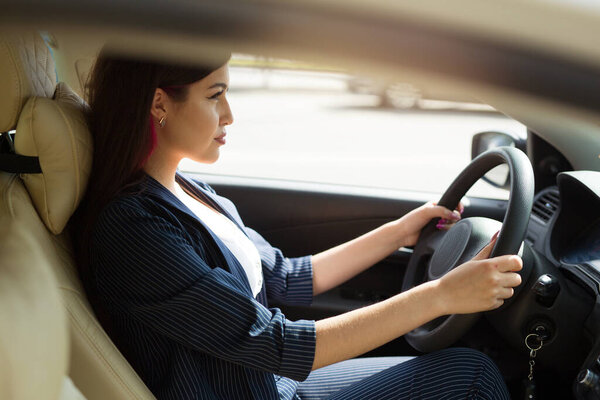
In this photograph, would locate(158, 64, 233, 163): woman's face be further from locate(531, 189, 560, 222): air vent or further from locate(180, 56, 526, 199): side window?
locate(180, 56, 526, 199): side window

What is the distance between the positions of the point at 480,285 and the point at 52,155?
0.77 meters

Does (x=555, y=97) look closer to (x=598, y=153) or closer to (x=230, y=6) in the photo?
(x=230, y=6)

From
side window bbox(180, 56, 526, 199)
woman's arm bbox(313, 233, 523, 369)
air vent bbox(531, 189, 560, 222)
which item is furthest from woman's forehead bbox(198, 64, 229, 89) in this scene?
side window bbox(180, 56, 526, 199)

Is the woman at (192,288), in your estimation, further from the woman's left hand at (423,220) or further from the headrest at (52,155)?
the woman's left hand at (423,220)

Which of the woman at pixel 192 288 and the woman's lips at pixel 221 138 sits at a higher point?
the woman's lips at pixel 221 138

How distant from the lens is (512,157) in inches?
54.5

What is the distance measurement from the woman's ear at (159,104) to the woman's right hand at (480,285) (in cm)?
61

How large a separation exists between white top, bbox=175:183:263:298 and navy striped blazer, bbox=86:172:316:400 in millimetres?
133

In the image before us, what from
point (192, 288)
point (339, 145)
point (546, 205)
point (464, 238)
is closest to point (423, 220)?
point (464, 238)

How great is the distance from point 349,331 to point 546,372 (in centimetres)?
56

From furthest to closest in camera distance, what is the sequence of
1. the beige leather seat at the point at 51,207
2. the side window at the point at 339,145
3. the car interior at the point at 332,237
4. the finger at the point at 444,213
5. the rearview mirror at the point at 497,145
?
the side window at the point at 339,145, the rearview mirror at the point at 497,145, the finger at the point at 444,213, the beige leather seat at the point at 51,207, the car interior at the point at 332,237

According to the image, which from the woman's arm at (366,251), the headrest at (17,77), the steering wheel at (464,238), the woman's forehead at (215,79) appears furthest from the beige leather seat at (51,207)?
the woman's arm at (366,251)

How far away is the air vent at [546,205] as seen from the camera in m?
1.76

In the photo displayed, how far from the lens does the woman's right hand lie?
3.89 ft
